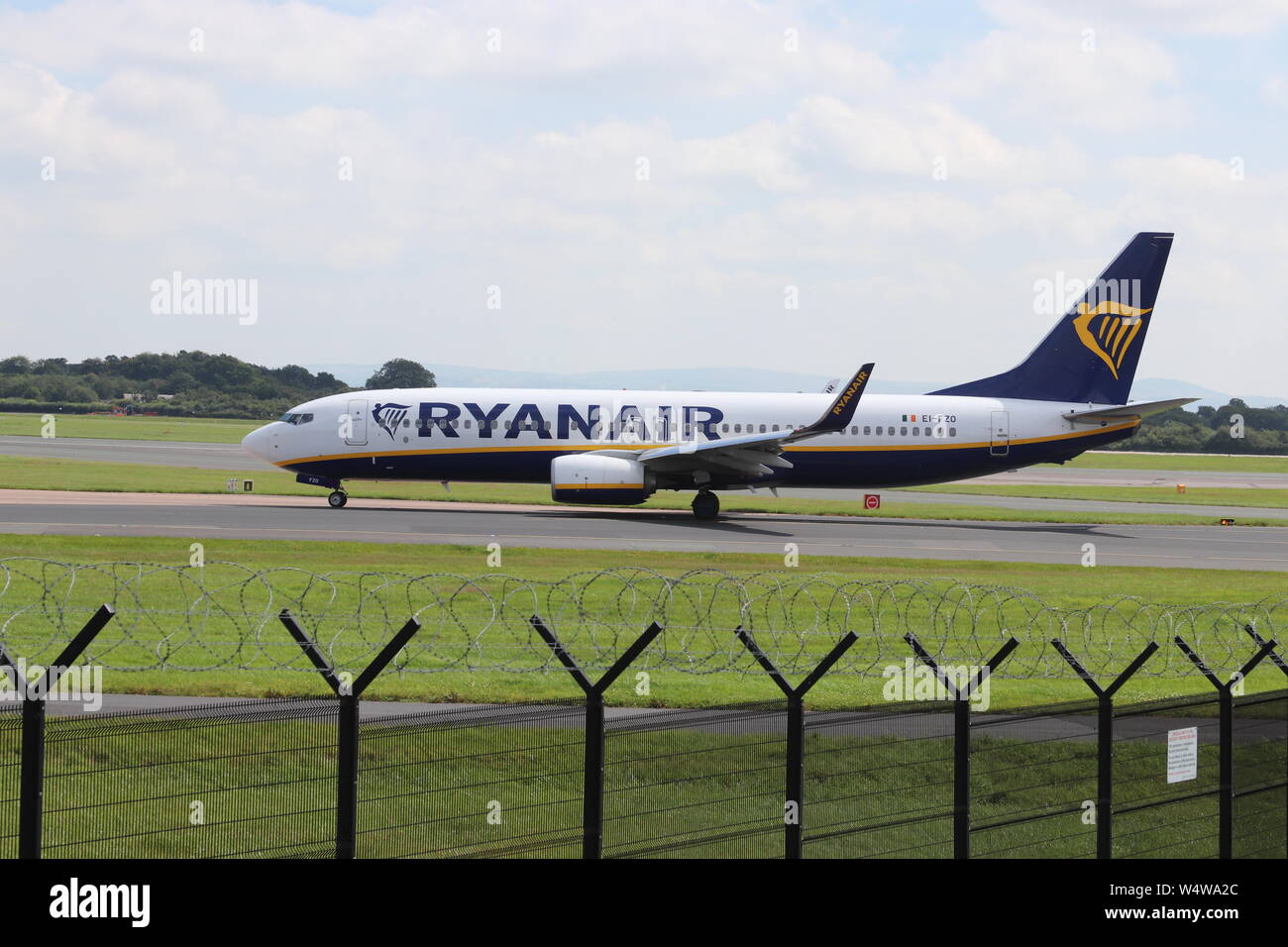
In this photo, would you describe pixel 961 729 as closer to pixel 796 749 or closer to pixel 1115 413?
pixel 796 749

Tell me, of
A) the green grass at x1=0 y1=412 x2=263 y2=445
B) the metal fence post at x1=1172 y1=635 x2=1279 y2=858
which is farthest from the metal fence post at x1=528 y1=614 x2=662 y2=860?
the green grass at x1=0 y1=412 x2=263 y2=445

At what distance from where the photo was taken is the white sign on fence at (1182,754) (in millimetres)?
11641

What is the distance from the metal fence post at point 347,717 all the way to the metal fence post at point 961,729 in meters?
3.86

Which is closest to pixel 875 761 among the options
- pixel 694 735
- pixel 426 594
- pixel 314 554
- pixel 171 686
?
pixel 694 735

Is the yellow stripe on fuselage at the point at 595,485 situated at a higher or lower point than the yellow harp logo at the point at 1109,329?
lower

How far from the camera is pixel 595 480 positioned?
1767 inches

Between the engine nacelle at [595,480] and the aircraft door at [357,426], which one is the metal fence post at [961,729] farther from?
the aircraft door at [357,426]

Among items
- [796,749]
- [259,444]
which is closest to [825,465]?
[259,444]

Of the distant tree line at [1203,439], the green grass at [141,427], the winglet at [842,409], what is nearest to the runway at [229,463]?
the green grass at [141,427]

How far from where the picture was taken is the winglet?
4312 centimetres

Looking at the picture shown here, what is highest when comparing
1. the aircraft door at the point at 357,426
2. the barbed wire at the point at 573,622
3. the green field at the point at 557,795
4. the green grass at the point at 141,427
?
the green grass at the point at 141,427

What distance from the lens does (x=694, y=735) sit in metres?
14.1
